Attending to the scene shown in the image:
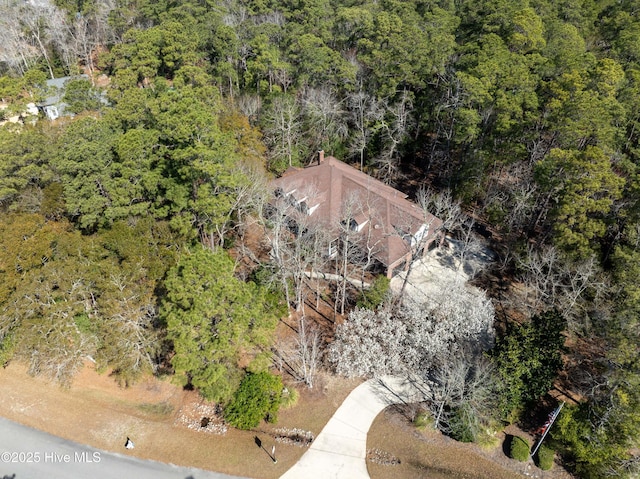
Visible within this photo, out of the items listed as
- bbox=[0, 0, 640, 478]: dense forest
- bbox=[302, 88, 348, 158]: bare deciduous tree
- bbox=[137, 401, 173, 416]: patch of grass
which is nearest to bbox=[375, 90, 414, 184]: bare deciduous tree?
bbox=[0, 0, 640, 478]: dense forest

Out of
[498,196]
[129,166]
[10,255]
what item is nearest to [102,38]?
[129,166]

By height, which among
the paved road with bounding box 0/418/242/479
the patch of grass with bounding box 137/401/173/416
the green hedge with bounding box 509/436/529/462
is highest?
the green hedge with bounding box 509/436/529/462

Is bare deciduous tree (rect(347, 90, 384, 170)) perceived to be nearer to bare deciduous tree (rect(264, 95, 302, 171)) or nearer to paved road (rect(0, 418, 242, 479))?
bare deciduous tree (rect(264, 95, 302, 171))

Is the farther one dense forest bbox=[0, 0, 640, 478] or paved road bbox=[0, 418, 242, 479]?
dense forest bbox=[0, 0, 640, 478]

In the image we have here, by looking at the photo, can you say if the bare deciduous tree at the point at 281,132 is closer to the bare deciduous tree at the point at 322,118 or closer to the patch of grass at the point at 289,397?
the bare deciduous tree at the point at 322,118

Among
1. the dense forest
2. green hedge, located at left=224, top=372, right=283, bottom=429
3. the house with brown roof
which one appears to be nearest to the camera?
the dense forest

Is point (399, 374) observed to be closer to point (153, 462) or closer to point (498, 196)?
point (153, 462)
